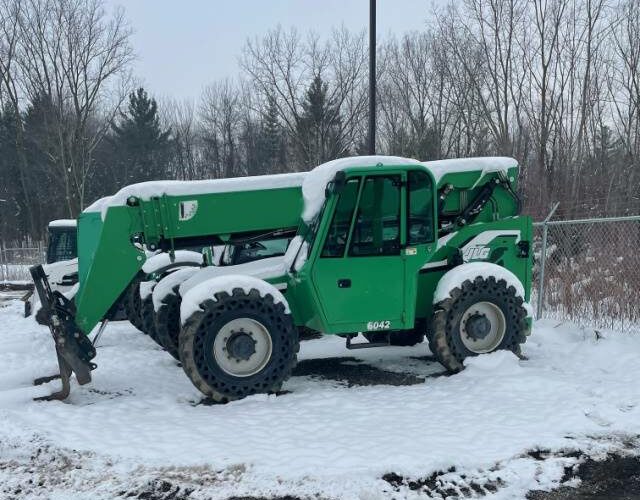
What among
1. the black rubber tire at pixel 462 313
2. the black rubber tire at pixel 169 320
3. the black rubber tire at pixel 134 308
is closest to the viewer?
the black rubber tire at pixel 462 313

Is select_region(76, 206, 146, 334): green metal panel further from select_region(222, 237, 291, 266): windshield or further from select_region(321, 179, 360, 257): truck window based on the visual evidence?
select_region(321, 179, 360, 257): truck window

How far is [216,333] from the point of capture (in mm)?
6086

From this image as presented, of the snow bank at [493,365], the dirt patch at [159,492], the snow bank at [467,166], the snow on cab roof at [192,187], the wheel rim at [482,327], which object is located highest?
the snow bank at [467,166]

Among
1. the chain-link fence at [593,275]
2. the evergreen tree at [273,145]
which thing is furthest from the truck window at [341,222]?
the evergreen tree at [273,145]

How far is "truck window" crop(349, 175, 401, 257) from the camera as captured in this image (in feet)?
21.7

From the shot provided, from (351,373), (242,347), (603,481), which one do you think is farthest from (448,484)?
(351,373)

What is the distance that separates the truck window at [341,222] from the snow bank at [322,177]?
208 millimetres

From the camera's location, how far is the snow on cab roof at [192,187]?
253 inches

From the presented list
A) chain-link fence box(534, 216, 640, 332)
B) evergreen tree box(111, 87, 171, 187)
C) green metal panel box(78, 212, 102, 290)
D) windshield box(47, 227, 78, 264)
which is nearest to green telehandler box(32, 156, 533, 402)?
chain-link fence box(534, 216, 640, 332)

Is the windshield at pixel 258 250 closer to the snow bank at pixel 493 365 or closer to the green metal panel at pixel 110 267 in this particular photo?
the green metal panel at pixel 110 267

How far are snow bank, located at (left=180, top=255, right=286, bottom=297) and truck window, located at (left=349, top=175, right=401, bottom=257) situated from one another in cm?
90

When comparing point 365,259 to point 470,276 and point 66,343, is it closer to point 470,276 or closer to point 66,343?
point 470,276

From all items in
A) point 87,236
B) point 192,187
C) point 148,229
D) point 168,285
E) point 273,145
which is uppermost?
point 273,145

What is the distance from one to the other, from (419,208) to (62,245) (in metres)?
9.63
